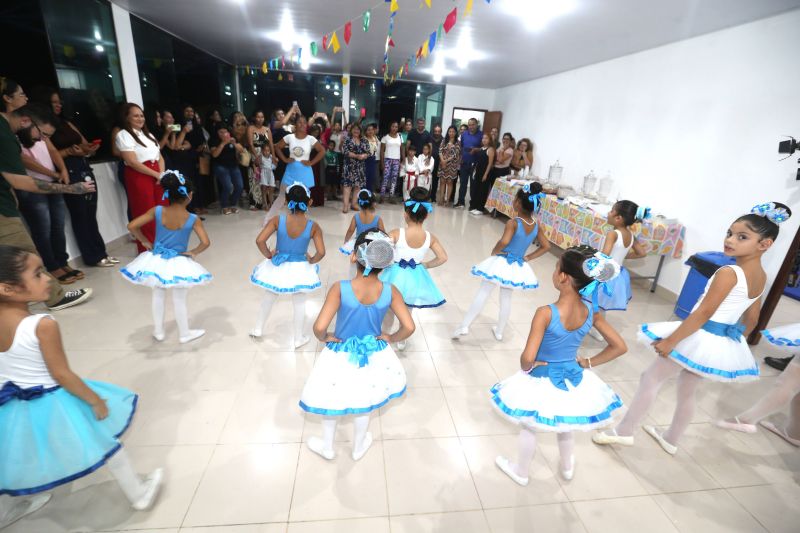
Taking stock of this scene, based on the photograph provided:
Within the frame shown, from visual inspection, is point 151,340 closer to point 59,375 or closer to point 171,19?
point 59,375

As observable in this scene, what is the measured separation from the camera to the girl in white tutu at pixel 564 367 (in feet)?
5.31

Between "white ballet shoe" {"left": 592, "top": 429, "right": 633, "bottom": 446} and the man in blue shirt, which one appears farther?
the man in blue shirt

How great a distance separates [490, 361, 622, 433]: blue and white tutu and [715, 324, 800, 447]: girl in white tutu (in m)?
1.37

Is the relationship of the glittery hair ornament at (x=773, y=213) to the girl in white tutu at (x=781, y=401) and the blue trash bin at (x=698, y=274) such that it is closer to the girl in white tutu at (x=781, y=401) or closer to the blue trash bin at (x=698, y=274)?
the girl in white tutu at (x=781, y=401)

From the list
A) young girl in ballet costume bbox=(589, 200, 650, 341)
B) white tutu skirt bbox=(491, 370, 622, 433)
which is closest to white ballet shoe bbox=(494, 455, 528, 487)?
white tutu skirt bbox=(491, 370, 622, 433)

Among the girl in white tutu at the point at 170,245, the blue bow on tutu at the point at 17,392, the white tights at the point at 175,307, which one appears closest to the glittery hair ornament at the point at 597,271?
the blue bow on tutu at the point at 17,392

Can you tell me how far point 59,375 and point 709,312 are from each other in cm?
283

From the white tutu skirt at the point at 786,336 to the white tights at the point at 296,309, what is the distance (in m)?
3.07

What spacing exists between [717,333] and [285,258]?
2709 millimetres

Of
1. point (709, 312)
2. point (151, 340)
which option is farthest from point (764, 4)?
point (151, 340)

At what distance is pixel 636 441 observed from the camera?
2.36 metres

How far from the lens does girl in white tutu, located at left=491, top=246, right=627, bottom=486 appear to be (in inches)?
63.7

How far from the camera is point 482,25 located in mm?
4871

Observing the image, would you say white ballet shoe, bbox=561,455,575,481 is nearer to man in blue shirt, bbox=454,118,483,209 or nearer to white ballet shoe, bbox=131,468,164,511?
white ballet shoe, bbox=131,468,164,511
